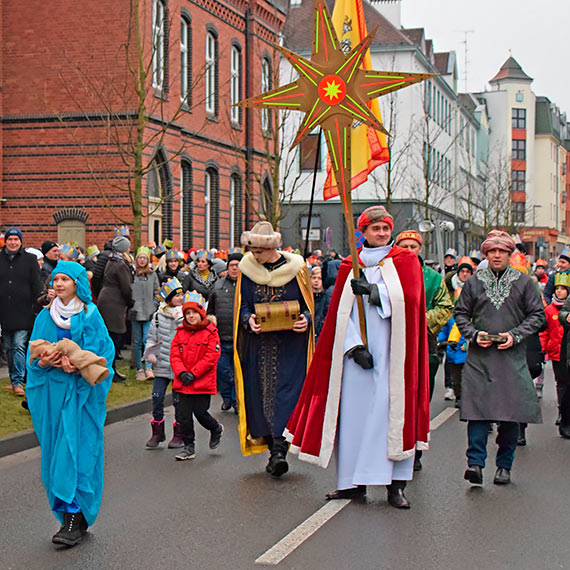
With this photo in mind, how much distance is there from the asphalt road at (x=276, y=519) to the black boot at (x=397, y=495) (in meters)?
0.08

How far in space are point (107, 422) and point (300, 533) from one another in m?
5.06

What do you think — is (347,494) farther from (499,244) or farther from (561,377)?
(561,377)

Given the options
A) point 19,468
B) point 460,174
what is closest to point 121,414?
point 19,468

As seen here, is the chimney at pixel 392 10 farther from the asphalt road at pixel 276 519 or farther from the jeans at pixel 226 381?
the asphalt road at pixel 276 519

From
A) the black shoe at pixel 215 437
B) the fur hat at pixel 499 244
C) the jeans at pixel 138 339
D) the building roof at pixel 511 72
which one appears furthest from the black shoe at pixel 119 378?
the building roof at pixel 511 72

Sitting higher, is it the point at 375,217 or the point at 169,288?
the point at 375,217

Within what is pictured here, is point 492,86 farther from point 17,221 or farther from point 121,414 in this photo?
point 121,414

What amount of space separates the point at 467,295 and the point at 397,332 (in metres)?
1.12

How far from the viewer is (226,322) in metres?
11.8

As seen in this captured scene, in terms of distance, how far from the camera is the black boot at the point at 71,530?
5.81 meters

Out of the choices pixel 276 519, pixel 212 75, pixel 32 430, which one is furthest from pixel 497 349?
pixel 212 75

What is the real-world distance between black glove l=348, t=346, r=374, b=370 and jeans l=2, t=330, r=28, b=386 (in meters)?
6.06

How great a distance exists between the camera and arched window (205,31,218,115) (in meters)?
28.4

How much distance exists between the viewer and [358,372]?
691cm
